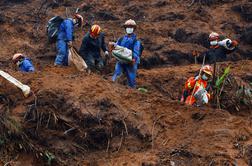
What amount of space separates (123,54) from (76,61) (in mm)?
999

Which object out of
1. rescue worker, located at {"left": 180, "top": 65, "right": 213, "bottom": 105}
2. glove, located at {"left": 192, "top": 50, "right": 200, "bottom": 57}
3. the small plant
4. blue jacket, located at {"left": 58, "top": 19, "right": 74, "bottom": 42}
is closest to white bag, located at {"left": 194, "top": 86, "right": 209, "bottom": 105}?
rescue worker, located at {"left": 180, "top": 65, "right": 213, "bottom": 105}

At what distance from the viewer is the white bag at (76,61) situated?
34.1ft

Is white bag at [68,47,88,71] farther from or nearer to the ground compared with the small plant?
farther from the ground

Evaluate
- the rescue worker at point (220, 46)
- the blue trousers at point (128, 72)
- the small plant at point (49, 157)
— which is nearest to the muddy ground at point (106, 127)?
the small plant at point (49, 157)

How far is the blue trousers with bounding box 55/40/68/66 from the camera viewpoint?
428 inches

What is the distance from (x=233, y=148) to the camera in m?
7.51

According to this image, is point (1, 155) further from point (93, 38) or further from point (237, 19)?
point (237, 19)

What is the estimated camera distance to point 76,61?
10.5 m

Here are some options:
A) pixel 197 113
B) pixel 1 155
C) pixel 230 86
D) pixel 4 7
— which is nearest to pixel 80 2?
pixel 4 7

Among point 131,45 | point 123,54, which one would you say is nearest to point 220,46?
point 131,45

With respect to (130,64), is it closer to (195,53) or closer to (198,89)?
(198,89)

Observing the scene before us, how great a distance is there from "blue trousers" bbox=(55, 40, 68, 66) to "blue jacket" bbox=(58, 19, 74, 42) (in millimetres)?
99

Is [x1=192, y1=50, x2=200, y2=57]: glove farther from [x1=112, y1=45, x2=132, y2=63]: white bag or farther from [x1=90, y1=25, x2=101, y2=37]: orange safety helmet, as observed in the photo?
[x1=112, y1=45, x2=132, y2=63]: white bag

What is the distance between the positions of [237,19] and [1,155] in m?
9.13
